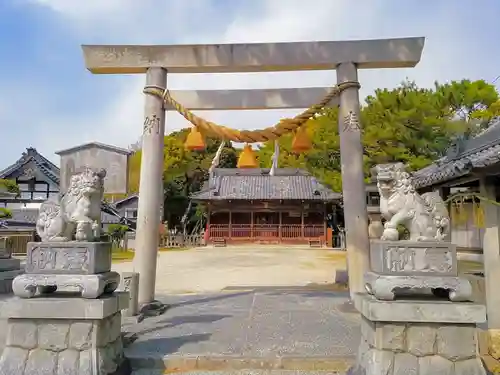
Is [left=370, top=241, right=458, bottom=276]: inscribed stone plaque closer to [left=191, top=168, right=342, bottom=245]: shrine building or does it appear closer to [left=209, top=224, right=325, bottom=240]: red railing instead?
[left=191, top=168, right=342, bottom=245]: shrine building

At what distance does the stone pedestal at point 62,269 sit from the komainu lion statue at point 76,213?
127mm

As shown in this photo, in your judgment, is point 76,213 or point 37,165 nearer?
point 76,213

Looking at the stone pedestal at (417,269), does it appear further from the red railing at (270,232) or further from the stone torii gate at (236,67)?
the red railing at (270,232)

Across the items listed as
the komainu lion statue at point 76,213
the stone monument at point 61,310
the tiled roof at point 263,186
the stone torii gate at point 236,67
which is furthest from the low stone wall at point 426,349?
the tiled roof at point 263,186

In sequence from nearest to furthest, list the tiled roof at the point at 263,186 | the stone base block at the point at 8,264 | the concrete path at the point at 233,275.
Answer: the stone base block at the point at 8,264
the concrete path at the point at 233,275
the tiled roof at the point at 263,186

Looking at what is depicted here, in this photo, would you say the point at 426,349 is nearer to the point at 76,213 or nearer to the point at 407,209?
the point at 407,209

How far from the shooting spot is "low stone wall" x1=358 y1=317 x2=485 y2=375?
3779 mm

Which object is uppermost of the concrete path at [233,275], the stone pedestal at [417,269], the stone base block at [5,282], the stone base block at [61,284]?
the stone pedestal at [417,269]

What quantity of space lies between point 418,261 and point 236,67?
16.8ft

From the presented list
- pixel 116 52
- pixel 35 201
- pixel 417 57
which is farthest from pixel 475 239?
pixel 35 201

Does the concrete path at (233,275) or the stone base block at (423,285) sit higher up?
the stone base block at (423,285)

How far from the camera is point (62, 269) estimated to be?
4.09 metres

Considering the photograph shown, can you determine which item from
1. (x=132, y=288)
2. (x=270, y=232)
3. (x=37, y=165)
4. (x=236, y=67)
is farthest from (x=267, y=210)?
(x=132, y=288)

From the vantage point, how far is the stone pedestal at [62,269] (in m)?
4.00
